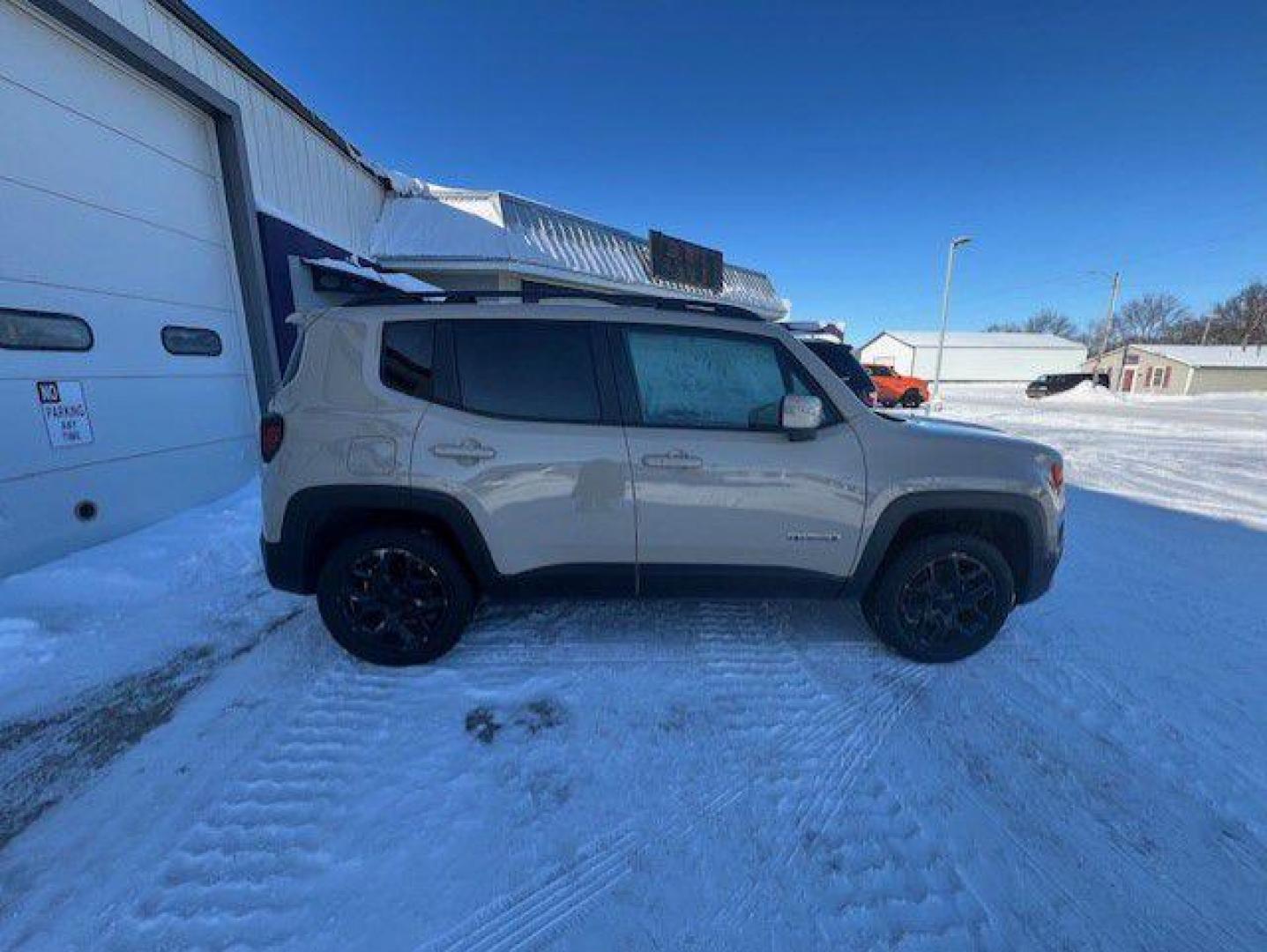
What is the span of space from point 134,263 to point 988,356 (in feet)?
254

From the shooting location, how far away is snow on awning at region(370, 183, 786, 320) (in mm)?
10266

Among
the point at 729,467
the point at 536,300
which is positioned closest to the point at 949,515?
the point at 729,467

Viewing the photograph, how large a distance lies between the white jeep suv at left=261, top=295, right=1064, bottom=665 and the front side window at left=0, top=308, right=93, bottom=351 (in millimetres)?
2810

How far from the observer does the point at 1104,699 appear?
2.66 m

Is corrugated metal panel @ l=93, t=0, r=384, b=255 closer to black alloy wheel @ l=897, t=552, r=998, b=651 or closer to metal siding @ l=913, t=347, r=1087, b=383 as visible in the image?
black alloy wheel @ l=897, t=552, r=998, b=651

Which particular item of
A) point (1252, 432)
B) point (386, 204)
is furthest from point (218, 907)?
point (1252, 432)

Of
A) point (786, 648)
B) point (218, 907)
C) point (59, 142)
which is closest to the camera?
point (218, 907)

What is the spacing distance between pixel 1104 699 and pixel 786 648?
1569 millimetres

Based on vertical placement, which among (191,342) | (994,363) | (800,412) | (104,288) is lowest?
(800,412)

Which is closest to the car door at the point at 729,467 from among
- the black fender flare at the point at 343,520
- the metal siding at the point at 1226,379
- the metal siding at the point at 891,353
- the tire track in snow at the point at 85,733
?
the black fender flare at the point at 343,520

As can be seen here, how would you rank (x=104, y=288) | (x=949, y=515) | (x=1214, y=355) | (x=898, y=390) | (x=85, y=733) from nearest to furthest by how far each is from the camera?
(x=85, y=733), (x=949, y=515), (x=104, y=288), (x=898, y=390), (x=1214, y=355)

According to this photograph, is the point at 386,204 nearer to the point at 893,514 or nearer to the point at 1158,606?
the point at 893,514

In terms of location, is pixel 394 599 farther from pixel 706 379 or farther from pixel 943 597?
pixel 943 597

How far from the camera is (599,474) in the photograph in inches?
105
